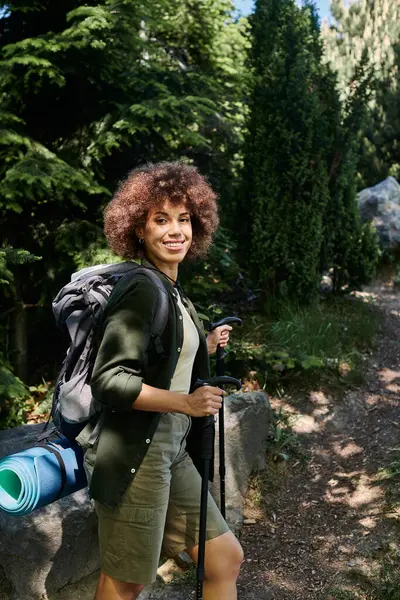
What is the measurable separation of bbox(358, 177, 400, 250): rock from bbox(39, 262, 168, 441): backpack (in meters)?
7.51

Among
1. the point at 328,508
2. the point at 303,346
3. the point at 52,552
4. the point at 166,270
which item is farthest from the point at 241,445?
the point at 166,270

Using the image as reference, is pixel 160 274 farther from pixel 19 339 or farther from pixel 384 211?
pixel 384 211

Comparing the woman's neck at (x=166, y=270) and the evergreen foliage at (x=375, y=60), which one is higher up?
the evergreen foliage at (x=375, y=60)

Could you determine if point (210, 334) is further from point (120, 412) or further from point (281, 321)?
point (281, 321)

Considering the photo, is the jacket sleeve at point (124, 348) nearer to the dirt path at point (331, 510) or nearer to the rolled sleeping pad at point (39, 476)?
the rolled sleeping pad at point (39, 476)

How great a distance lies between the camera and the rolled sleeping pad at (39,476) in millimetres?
2359

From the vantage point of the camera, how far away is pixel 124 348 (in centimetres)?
200

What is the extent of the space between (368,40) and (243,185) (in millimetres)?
8080

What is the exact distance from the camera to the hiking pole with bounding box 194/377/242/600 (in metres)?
2.16

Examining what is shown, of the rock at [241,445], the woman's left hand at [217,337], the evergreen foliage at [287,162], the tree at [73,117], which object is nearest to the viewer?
the woman's left hand at [217,337]

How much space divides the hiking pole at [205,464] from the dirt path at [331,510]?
4.51ft

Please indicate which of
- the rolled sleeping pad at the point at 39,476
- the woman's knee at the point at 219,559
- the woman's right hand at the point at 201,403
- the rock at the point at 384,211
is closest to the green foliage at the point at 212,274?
the rolled sleeping pad at the point at 39,476

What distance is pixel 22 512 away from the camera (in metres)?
2.40

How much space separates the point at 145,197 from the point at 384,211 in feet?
26.1
